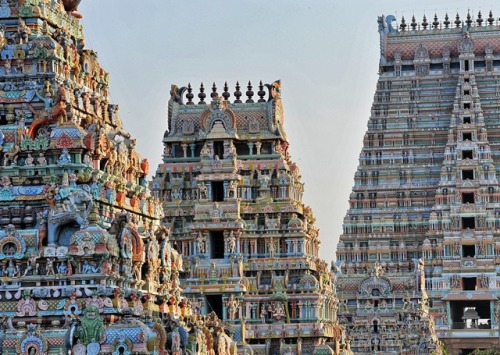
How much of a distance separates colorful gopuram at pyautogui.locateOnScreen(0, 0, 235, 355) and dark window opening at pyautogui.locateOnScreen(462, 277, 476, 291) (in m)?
66.8

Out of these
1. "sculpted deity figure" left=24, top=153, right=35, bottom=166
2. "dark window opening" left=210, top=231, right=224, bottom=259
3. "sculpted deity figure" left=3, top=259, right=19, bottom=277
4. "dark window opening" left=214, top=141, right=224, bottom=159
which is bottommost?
"sculpted deity figure" left=3, top=259, right=19, bottom=277

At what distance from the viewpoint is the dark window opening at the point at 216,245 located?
8838 centimetres

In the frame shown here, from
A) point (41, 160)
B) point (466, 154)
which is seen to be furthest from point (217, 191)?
point (466, 154)

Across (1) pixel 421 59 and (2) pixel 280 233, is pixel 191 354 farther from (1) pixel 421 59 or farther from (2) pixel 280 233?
(1) pixel 421 59

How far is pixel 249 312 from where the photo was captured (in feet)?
287

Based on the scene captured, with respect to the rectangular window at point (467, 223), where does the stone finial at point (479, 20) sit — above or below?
above

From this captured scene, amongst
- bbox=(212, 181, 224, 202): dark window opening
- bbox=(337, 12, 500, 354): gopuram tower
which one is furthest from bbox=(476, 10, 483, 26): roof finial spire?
bbox=(212, 181, 224, 202): dark window opening

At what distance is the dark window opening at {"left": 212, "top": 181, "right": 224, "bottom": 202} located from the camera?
89.8 metres

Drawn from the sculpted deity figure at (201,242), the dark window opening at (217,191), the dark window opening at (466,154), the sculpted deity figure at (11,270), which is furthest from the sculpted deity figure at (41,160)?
the dark window opening at (466,154)

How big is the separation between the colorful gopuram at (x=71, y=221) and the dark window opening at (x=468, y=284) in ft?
219

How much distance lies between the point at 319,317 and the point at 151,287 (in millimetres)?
31752

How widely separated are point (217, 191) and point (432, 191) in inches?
1736

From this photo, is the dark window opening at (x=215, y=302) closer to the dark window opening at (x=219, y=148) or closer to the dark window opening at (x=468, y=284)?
the dark window opening at (x=219, y=148)

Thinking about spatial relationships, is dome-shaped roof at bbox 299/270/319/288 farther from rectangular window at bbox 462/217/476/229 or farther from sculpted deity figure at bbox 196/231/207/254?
rectangular window at bbox 462/217/476/229
